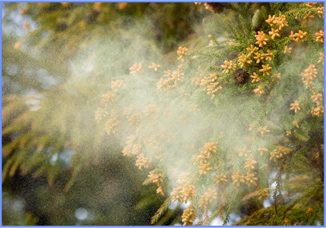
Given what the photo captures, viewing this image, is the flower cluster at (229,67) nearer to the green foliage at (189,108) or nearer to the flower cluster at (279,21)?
the green foliage at (189,108)

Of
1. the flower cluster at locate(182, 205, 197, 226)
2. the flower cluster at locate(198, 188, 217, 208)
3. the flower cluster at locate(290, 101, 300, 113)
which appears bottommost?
the flower cluster at locate(182, 205, 197, 226)

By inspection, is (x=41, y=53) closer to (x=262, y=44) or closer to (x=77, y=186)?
(x=77, y=186)

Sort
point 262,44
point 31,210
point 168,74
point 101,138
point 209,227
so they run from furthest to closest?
point 31,210
point 101,138
point 209,227
point 168,74
point 262,44

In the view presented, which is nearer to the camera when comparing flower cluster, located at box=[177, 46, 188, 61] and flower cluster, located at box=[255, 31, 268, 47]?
flower cluster, located at box=[255, 31, 268, 47]

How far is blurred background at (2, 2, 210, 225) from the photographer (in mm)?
1257

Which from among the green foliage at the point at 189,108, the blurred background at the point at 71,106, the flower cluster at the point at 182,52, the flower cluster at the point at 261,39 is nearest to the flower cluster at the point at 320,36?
the green foliage at the point at 189,108

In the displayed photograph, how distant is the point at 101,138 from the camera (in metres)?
1.24

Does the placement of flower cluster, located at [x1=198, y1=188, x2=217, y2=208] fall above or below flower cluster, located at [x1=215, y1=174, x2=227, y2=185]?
below

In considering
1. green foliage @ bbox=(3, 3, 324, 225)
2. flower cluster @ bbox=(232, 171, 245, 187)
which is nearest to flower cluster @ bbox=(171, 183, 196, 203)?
green foliage @ bbox=(3, 3, 324, 225)

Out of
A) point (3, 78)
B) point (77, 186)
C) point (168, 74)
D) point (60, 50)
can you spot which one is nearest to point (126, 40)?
point (60, 50)

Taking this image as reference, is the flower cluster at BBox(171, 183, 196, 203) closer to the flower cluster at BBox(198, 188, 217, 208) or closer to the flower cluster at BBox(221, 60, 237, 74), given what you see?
the flower cluster at BBox(198, 188, 217, 208)

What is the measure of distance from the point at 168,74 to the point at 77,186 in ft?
2.12

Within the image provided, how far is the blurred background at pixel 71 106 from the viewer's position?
126 centimetres

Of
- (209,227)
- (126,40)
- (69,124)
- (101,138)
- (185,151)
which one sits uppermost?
(126,40)
